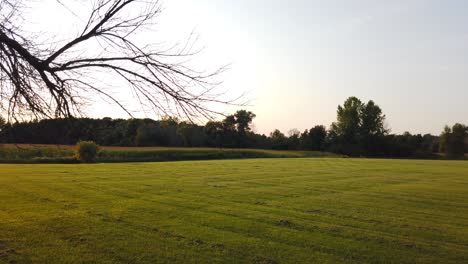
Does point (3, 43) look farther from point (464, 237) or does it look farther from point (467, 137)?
point (467, 137)

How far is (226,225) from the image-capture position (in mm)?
12203

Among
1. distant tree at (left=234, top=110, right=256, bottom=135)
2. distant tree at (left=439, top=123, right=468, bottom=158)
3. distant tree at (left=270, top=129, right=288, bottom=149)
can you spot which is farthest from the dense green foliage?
distant tree at (left=439, top=123, right=468, bottom=158)

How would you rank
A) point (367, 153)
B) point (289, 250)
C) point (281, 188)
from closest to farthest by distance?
point (289, 250) < point (281, 188) < point (367, 153)

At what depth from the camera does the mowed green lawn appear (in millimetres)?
9336

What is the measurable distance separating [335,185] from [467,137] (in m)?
104

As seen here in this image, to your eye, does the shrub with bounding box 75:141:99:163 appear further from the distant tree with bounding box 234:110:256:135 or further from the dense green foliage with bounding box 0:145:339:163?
the distant tree with bounding box 234:110:256:135

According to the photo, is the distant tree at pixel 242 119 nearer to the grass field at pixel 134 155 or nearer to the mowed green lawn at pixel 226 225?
the mowed green lawn at pixel 226 225

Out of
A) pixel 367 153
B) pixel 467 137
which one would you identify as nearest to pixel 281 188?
pixel 367 153

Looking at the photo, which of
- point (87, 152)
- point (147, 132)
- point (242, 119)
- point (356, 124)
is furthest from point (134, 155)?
point (356, 124)

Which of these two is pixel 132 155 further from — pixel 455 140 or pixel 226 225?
pixel 455 140

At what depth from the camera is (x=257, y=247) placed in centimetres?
988

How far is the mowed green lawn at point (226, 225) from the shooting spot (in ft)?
30.6

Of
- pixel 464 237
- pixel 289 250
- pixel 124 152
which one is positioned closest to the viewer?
pixel 289 250

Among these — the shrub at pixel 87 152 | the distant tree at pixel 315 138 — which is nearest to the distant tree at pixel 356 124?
the distant tree at pixel 315 138
